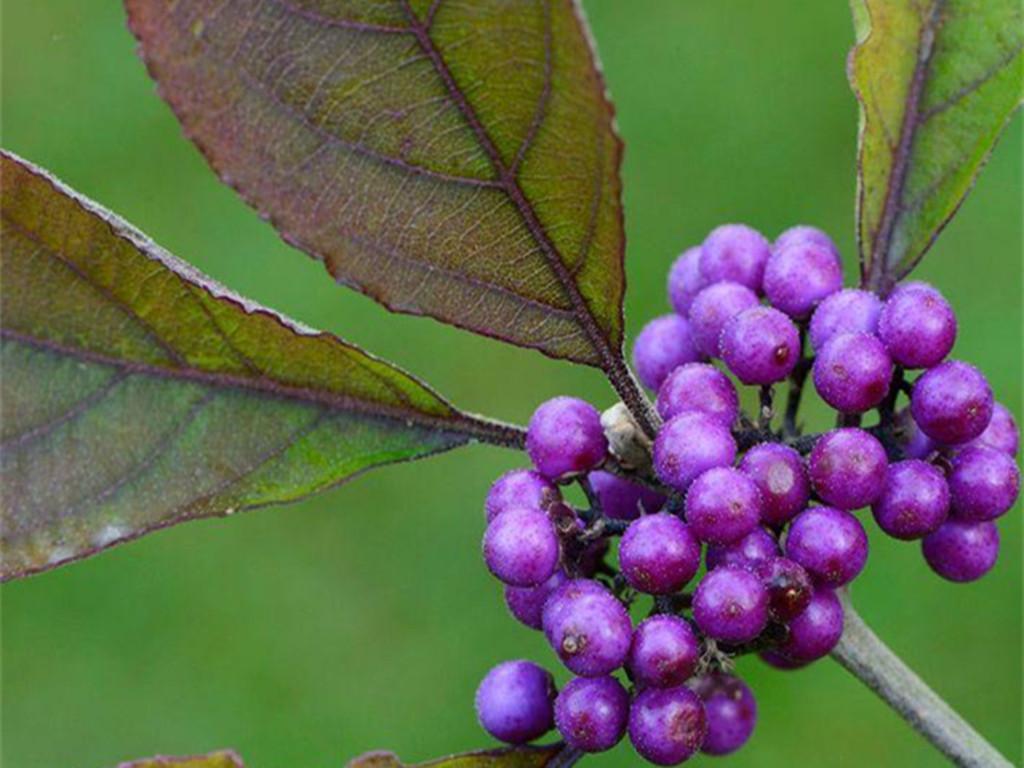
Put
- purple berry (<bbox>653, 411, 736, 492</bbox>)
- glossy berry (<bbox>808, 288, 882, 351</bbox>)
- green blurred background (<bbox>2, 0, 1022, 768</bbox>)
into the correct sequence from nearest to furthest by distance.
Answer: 1. purple berry (<bbox>653, 411, 736, 492</bbox>)
2. glossy berry (<bbox>808, 288, 882, 351</bbox>)
3. green blurred background (<bbox>2, 0, 1022, 768</bbox>)

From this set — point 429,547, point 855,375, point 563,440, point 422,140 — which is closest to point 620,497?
point 563,440

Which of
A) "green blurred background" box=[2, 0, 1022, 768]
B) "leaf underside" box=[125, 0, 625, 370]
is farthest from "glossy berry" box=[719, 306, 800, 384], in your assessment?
"green blurred background" box=[2, 0, 1022, 768]

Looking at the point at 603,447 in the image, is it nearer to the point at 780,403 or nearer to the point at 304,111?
the point at 304,111

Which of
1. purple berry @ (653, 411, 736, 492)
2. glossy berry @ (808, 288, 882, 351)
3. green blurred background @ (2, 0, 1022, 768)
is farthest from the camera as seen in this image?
green blurred background @ (2, 0, 1022, 768)

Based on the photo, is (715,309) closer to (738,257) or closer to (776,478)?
(738,257)

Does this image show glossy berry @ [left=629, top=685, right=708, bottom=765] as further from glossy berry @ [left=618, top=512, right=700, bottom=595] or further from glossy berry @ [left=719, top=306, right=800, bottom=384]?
glossy berry @ [left=719, top=306, right=800, bottom=384]

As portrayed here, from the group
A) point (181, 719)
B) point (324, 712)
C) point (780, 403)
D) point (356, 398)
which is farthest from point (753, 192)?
point (356, 398)
